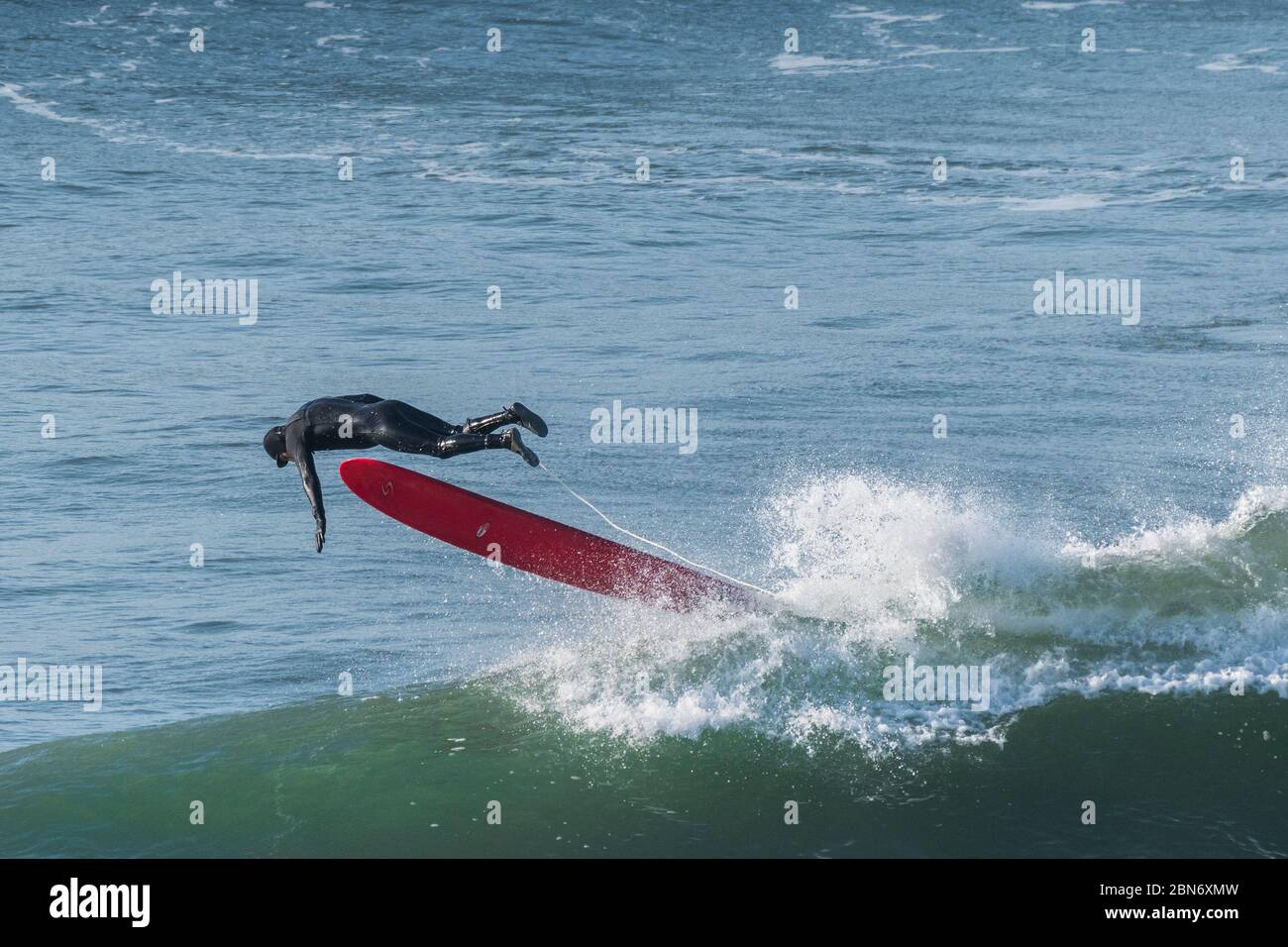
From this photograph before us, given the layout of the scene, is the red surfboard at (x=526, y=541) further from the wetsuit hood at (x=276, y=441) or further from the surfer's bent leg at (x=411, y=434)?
the surfer's bent leg at (x=411, y=434)

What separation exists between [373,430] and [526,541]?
2.21 meters

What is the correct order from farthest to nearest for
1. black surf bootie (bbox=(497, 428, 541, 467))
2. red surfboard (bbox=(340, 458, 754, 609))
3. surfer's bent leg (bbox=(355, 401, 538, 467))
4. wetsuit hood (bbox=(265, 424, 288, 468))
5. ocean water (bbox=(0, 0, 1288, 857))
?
red surfboard (bbox=(340, 458, 754, 609))
wetsuit hood (bbox=(265, 424, 288, 468))
ocean water (bbox=(0, 0, 1288, 857))
surfer's bent leg (bbox=(355, 401, 538, 467))
black surf bootie (bbox=(497, 428, 541, 467))

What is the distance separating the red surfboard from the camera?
1201cm

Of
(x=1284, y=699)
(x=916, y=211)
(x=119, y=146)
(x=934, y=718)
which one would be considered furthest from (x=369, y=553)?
(x=119, y=146)

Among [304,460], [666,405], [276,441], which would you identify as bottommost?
[304,460]

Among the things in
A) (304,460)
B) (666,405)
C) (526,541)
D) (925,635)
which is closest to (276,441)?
(304,460)

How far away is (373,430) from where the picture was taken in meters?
10.3

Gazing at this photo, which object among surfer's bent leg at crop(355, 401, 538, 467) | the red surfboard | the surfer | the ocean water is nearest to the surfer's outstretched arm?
the surfer

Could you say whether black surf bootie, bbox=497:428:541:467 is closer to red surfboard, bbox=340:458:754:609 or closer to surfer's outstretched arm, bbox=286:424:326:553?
surfer's outstretched arm, bbox=286:424:326:553

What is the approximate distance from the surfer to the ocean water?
2132mm

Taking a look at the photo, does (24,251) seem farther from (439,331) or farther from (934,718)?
(934,718)

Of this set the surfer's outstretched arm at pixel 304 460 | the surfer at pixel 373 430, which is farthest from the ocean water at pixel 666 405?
the surfer at pixel 373 430

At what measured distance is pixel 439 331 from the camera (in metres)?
24.1

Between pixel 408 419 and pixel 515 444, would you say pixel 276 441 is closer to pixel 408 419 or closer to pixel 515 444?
pixel 408 419
